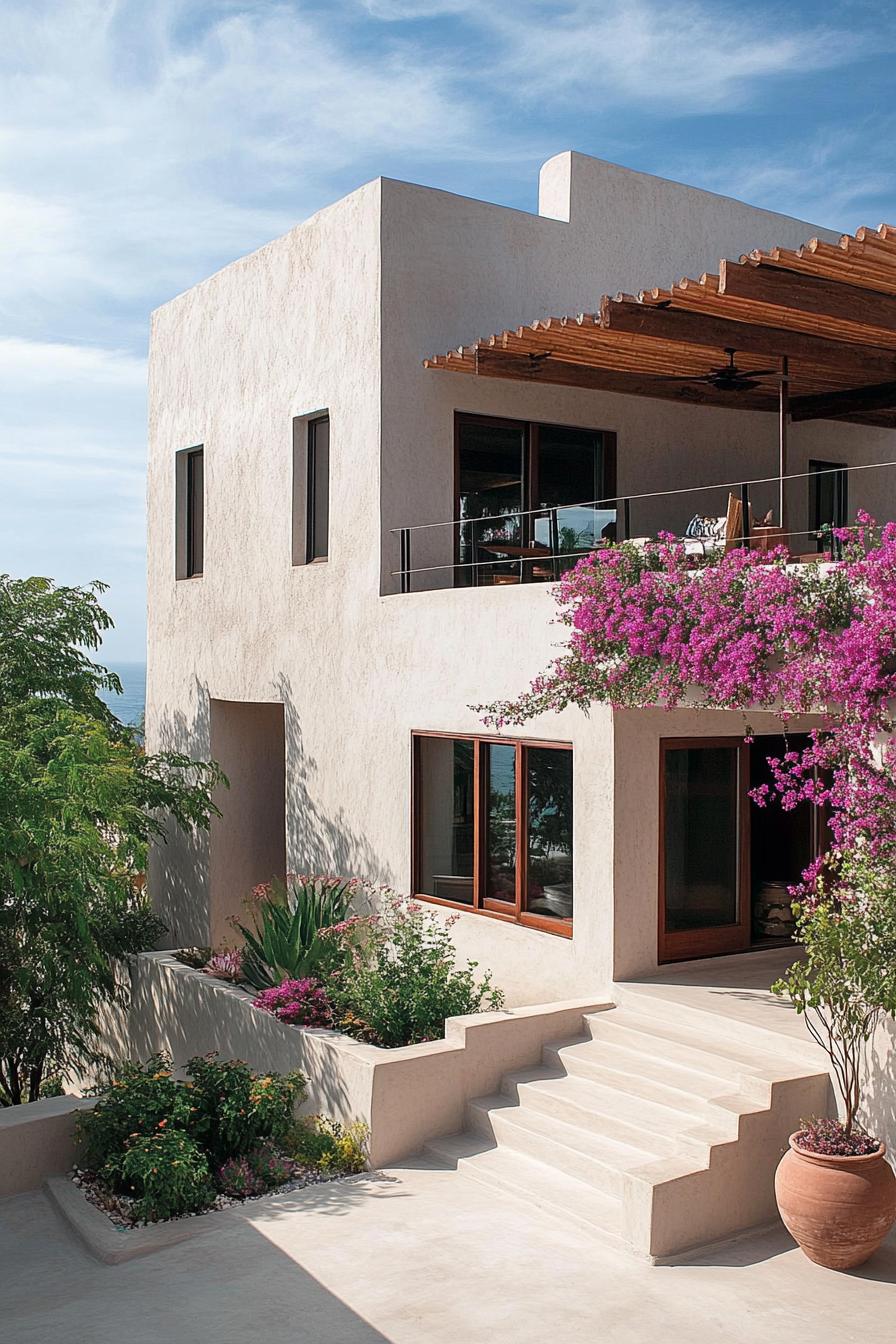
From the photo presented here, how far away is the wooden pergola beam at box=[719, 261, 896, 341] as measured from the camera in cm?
981

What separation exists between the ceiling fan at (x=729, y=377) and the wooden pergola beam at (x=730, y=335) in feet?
0.72

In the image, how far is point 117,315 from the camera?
49344mm

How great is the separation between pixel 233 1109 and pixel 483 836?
3907 mm

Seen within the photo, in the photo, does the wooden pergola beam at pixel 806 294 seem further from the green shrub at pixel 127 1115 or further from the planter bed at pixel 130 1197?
the green shrub at pixel 127 1115

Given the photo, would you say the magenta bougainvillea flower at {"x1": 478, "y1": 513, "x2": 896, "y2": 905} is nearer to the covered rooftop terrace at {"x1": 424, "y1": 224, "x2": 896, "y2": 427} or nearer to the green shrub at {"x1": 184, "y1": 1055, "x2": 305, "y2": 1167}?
the covered rooftop terrace at {"x1": 424, "y1": 224, "x2": 896, "y2": 427}

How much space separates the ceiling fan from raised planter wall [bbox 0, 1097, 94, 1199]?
29.5 feet

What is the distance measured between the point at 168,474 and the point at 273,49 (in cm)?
609

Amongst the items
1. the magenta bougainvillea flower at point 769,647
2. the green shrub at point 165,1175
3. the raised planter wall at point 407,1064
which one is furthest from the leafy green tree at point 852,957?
the green shrub at point 165,1175

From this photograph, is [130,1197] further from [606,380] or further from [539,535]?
A: [606,380]

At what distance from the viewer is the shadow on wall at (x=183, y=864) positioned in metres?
17.2

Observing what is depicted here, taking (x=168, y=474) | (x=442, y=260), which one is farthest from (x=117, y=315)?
(x=442, y=260)

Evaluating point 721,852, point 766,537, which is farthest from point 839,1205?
point 766,537

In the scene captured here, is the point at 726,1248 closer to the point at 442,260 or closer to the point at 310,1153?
the point at 310,1153

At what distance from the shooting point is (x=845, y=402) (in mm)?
14938
